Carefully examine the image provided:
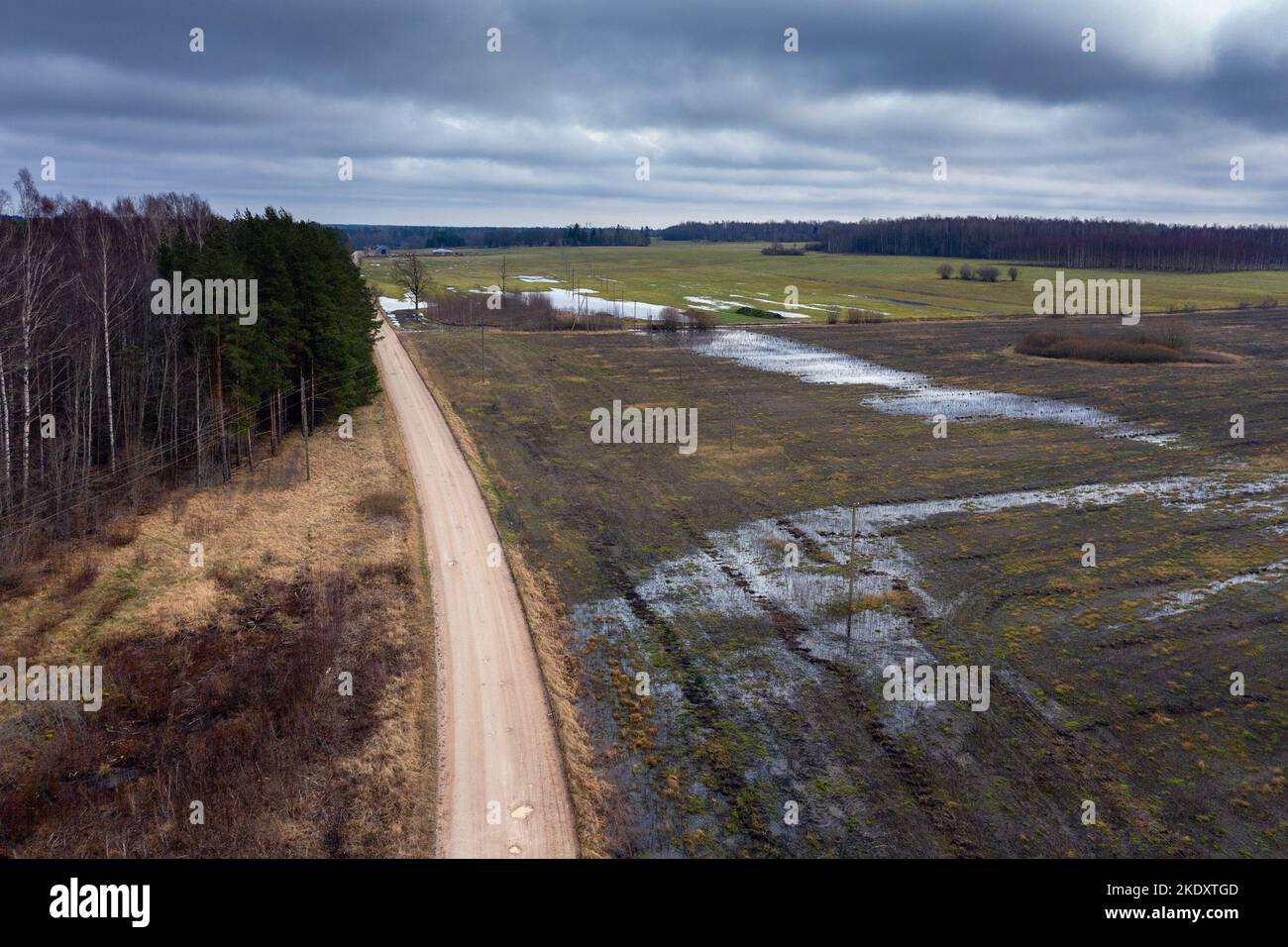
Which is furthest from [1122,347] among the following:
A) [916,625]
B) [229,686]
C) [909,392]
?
[229,686]

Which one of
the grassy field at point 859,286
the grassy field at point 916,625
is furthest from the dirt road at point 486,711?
the grassy field at point 859,286

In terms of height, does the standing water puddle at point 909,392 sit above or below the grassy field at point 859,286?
below

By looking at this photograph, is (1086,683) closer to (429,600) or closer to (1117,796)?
(1117,796)

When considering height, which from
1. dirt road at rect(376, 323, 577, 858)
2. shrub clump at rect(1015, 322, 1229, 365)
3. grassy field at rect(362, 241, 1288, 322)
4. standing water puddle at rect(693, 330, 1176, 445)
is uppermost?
Answer: grassy field at rect(362, 241, 1288, 322)

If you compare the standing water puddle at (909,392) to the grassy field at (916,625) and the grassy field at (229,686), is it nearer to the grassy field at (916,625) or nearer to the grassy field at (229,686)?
the grassy field at (916,625)

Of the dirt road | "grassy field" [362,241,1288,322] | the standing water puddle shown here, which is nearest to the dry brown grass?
the dirt road

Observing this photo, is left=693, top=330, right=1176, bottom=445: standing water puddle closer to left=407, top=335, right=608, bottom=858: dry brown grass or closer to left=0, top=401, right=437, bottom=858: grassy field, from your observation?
left=407, top=335, right=608, bottom=858: dry brown grass

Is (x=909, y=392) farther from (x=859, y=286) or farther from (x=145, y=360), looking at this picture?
(x=859, y=286)
